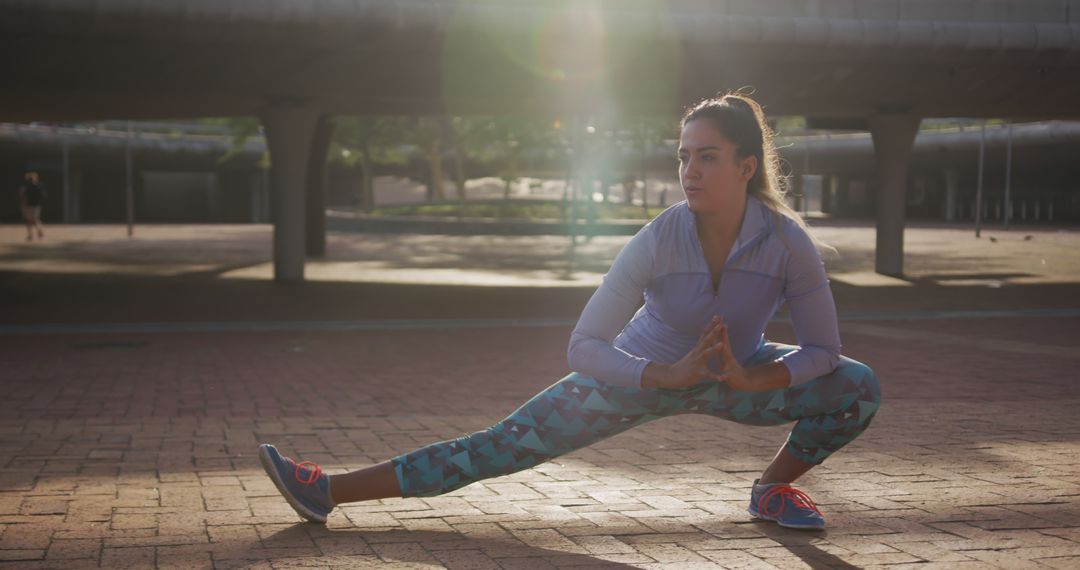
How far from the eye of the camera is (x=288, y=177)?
74.7ft

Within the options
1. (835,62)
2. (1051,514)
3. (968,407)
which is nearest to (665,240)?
(1051,514)

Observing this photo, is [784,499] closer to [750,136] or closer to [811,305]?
[811,305]

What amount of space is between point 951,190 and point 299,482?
66.8 m

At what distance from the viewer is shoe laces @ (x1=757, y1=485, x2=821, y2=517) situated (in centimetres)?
524

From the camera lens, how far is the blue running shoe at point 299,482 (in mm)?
5094

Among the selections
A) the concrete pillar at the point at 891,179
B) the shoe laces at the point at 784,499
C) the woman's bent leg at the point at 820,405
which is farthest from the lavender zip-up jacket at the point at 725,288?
the concrete pillar at the point at 891,179

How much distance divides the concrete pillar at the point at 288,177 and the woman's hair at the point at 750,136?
18.3 m

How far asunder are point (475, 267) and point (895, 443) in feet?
65.3

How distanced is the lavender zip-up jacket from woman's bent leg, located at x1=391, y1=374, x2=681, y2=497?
0.55 feet

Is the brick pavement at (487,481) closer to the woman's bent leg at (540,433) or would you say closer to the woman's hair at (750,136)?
the woman's bent leg at (540,433)

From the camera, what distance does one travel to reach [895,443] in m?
7.44

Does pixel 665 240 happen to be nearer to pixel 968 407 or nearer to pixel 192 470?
pixel 192 470

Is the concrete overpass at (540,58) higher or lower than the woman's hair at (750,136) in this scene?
higher

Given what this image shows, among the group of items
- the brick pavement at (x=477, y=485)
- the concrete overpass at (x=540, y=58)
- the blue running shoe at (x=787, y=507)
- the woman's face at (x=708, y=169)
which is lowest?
the brick pavement at (x=477, y=485)
